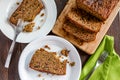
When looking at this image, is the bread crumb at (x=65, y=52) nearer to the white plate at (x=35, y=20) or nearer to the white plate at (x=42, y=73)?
the white plate at (x=42, y=73)

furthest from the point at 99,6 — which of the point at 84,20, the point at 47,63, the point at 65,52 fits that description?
the point at 47,63

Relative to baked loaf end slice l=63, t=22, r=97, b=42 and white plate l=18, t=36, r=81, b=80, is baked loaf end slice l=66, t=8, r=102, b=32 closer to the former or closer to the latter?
baked loaf end slice l=63, t=22, r=97, b=42

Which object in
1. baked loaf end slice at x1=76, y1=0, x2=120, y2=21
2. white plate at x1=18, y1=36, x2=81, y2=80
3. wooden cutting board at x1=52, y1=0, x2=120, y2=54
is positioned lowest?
white plate at x1=18, y1=36, x2=81, y2=80

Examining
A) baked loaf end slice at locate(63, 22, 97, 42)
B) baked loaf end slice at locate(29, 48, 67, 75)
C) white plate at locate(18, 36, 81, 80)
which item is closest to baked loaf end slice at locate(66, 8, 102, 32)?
baked loaf end slice at locate(63, 22, 97, 42)

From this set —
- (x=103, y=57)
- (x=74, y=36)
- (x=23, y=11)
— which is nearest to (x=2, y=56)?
(x=23, y=11)

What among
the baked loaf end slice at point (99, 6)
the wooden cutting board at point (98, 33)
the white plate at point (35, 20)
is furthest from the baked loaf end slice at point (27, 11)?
the baked loaf end slice at point (99, 6)

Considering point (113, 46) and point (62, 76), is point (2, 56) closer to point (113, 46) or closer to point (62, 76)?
point (62, 76)
